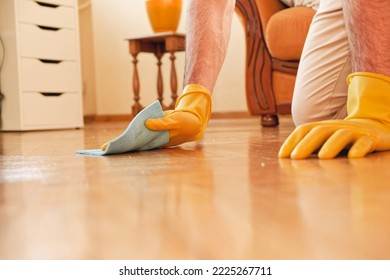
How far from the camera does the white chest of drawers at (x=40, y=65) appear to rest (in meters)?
2.85

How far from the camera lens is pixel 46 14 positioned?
2.99 m

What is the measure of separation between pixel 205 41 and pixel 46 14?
2139 mm

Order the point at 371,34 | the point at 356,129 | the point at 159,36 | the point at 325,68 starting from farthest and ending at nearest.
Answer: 1. the point at 159,36
2. the point at 325,68
3. the point at 371,34
4. the point at 356,129

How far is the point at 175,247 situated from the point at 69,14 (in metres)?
3.04

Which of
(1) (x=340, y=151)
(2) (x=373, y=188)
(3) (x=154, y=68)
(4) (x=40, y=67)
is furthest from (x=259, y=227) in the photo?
(3) (x=154, y=68)

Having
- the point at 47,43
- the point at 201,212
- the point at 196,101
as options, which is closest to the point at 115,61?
the point at 47,43

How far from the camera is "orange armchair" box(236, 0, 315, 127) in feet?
Answer: 7.04

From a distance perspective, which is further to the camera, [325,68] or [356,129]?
[325,68]

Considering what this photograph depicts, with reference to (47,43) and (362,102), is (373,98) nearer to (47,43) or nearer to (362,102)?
(362,102)

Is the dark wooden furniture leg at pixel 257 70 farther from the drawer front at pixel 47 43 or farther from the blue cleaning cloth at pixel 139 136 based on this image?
the blue cleaning cloth at pixel 139 136

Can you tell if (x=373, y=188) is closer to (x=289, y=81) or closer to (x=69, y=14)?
(x=289, y=81)

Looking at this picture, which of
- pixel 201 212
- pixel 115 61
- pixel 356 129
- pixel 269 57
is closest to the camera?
pixel 201 212

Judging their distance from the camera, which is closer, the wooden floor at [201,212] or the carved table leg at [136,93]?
the wooden floor at [201,212]

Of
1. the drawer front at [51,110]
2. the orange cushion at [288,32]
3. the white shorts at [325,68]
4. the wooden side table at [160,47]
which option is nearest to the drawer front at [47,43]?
the drawer front at [51,110]
